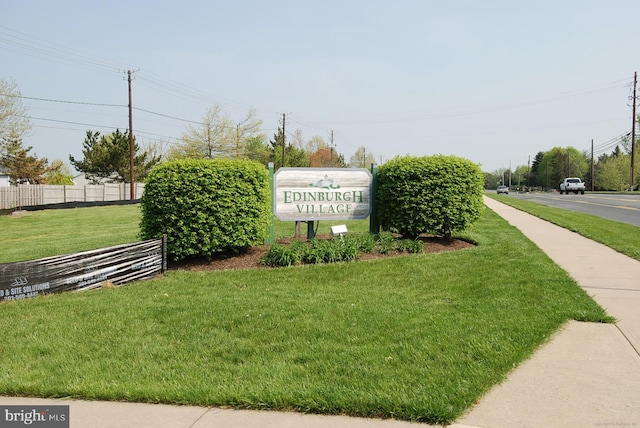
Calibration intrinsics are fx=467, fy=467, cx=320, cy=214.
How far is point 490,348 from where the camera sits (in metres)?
3.93

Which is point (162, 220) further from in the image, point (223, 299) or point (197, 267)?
point (223, 299)

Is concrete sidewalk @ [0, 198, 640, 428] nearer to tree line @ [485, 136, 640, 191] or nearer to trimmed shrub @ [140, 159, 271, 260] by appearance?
trimmed shrub @ [140, 159, 271, 260]

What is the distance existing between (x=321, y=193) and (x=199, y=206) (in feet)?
9.38

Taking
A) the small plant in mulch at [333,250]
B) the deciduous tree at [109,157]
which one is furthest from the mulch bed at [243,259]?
the deciduous tree at [109,157]

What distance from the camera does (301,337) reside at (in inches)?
172

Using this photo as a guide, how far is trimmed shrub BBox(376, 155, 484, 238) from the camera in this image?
29.5 feet

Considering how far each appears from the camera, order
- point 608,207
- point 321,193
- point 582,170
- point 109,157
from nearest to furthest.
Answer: point 321,193
point 608,207
point 109,157
point 582,170

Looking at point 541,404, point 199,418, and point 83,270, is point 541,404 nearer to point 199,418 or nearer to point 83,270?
point 199,418

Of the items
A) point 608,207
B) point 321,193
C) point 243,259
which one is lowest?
point 243,259

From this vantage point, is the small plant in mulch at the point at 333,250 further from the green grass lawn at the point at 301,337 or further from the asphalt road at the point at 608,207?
the asphalt road at the point at 608,207

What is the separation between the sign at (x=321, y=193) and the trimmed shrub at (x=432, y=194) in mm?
612

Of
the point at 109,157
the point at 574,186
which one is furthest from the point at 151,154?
the point at 574,186

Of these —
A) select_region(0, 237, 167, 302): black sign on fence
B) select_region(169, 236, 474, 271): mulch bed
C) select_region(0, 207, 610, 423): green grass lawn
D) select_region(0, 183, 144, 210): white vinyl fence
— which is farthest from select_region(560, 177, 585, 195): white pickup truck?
select_region(0, 237, 167, 302): black sign on fence

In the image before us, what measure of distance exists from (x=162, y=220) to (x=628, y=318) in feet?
21.3
